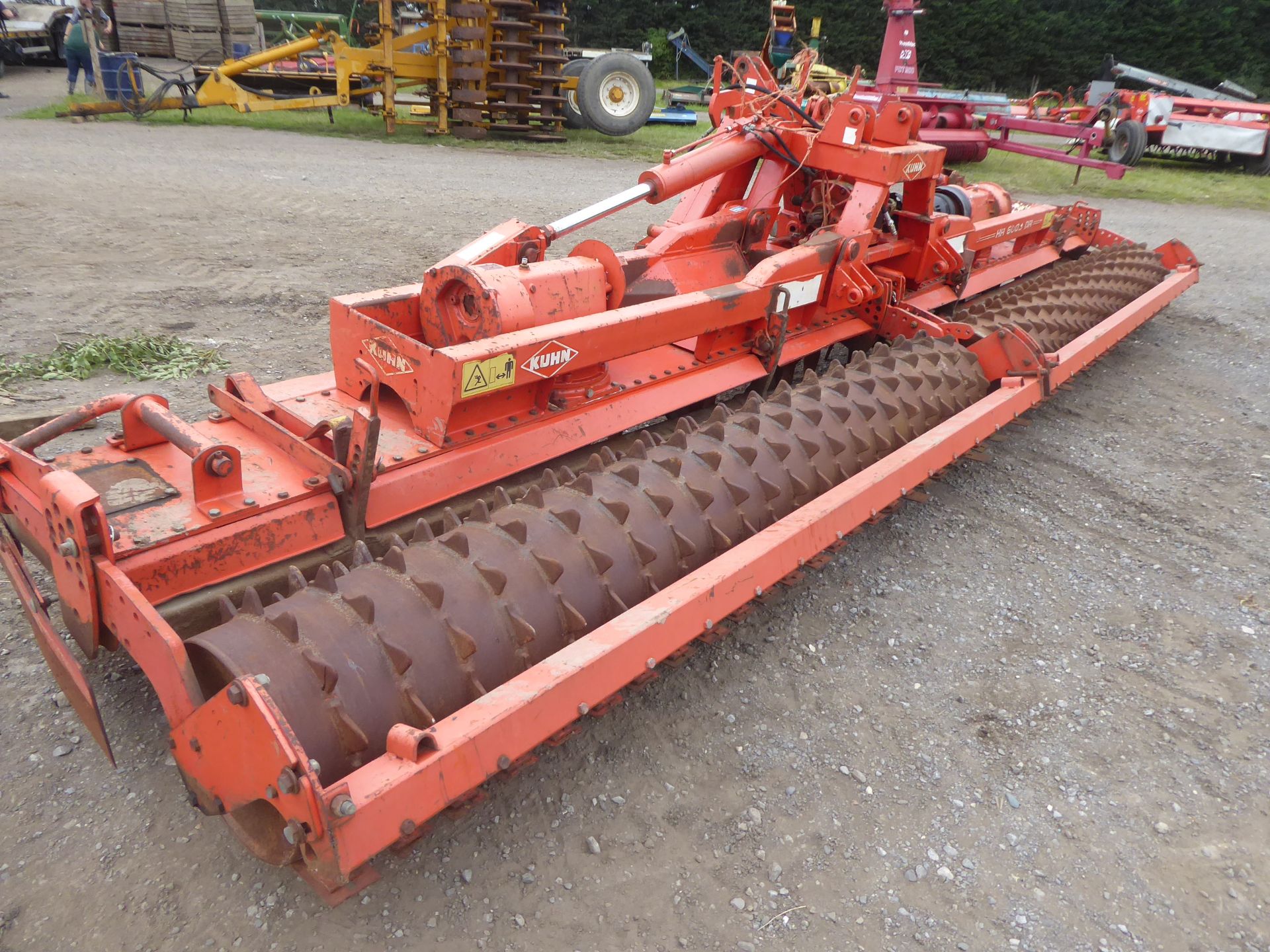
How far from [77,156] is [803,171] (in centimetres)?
945

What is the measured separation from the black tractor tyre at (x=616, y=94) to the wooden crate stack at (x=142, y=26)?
9895 millimetres

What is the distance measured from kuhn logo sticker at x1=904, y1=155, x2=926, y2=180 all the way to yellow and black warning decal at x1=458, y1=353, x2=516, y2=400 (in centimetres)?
260

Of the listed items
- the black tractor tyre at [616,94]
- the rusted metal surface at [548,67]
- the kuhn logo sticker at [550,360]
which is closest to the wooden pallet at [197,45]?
the rusted metal surface at [548,67]

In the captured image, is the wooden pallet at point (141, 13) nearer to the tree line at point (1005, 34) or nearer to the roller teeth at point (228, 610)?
the tree line at point (1005, 34)

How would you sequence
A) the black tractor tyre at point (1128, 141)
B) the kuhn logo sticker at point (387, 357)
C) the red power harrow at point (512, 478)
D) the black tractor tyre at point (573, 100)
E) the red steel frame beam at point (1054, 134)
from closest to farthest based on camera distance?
the red power harrow at point (512, 478) → the kuhn logo sticker at point (387, 357) → the red steel frame beam at point (1054, 134) → the black tractor tyre at point (1128, 141) → the black tractor tyre at point (573, 100)

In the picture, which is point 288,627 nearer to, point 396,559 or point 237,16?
point 396,559

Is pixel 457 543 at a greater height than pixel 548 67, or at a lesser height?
lesser

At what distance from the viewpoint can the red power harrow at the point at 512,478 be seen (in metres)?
1.88

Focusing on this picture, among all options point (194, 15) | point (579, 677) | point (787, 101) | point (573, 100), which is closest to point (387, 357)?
point (579, 677)

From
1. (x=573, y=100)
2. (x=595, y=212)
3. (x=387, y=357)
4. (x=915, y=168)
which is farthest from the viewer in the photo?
(x=573, y=100)

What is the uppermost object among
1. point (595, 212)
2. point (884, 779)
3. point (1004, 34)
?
point (1004, 34)

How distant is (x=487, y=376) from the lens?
282 centimetres

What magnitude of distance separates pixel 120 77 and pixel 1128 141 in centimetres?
1622

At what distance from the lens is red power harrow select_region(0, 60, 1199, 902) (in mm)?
1880
